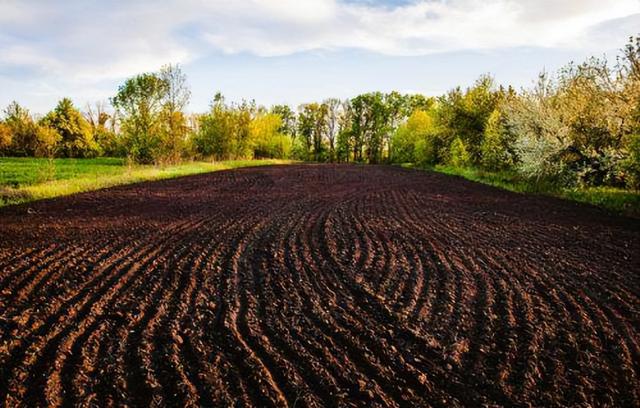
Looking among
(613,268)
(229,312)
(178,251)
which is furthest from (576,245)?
(178,251)

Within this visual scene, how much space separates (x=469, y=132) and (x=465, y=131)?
0.44m

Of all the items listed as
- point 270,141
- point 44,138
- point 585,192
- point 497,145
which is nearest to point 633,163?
point 585,192

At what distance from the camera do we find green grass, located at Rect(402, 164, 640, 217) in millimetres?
13891

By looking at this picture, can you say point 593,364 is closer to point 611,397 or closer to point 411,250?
point 611,397

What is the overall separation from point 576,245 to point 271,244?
271 inches

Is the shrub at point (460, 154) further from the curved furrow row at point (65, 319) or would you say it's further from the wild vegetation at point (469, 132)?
the curved furrow row at point (65, 319)

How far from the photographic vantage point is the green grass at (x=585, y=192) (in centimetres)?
1389

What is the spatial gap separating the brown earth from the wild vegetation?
32.5 ft

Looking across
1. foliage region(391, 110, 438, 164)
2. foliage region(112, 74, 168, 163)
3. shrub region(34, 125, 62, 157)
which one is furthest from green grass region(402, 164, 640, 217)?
shrub region(34, 125, 62, 157)

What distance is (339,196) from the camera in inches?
672

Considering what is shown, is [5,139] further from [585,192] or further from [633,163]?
→ [633,163]

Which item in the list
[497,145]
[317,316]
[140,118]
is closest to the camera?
[317,316]

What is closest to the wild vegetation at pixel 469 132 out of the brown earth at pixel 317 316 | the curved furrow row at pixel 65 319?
the brown earth at pixel 317 316

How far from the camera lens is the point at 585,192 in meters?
16.8
